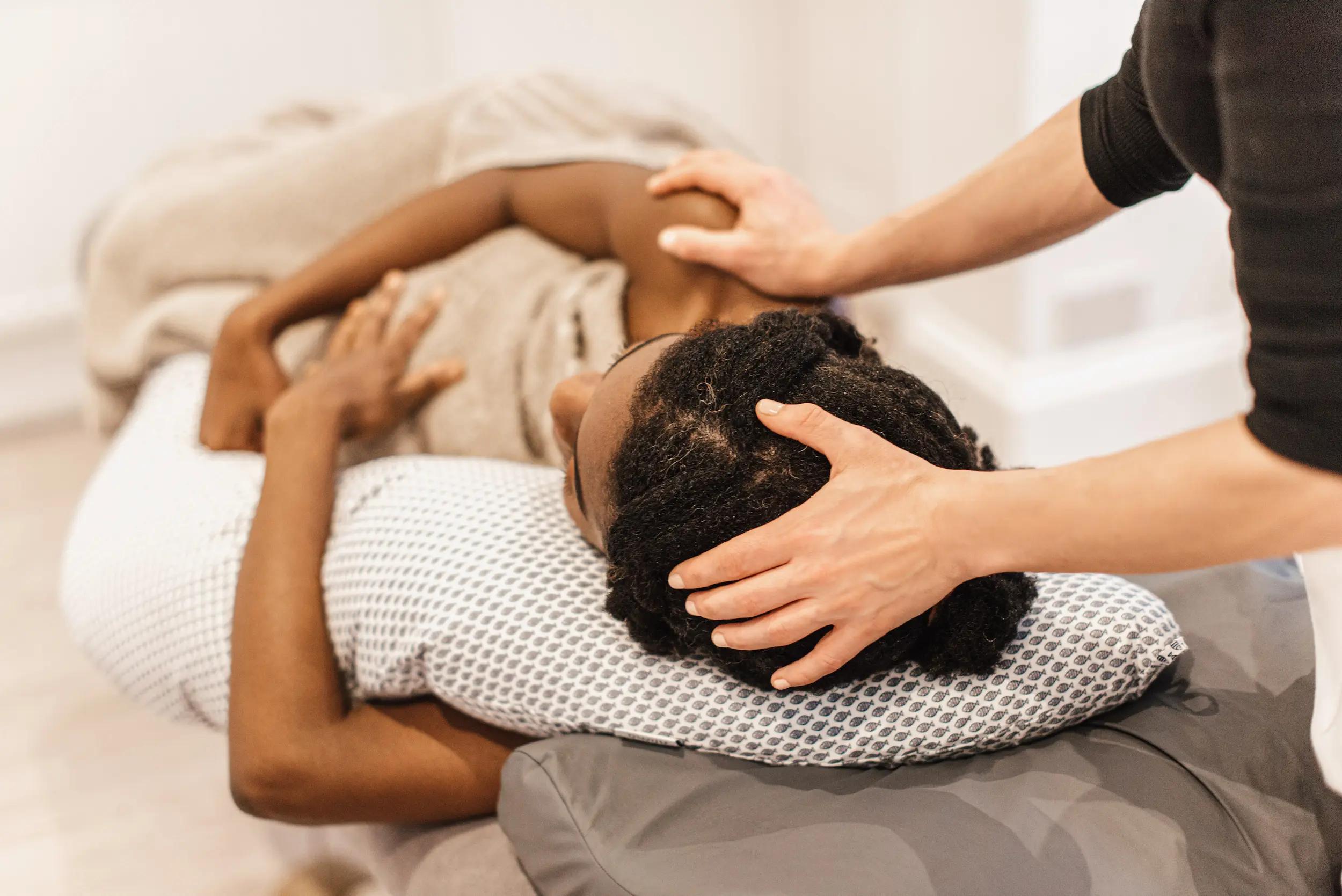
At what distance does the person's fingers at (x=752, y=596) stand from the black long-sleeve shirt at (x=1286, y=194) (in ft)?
1.02

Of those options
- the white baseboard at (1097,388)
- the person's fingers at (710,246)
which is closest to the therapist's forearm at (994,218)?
the person's fingers at (710,246)

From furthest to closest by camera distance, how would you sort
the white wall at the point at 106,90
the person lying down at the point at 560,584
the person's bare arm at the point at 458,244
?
1. the white wall at the point at 106,90
2. the person's bare arm at the point at 458,244
3. the person lying down at the point at 560,584

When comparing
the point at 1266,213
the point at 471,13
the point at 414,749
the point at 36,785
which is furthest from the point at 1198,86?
the point at 471,13

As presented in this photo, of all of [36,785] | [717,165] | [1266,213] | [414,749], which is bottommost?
[36,785]

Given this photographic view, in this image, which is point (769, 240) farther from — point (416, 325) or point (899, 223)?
point (416, 325)

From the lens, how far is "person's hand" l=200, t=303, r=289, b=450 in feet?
4.68

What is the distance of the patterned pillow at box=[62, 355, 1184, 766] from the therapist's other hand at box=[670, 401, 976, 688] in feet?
0.38

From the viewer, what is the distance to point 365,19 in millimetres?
2717

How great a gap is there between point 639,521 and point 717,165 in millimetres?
612

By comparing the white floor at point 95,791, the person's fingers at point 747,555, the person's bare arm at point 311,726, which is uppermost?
the person's fingers at point 747,555

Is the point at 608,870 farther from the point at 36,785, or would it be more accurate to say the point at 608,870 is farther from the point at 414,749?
the point at 36,785

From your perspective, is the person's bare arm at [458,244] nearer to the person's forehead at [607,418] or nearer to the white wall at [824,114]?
the person's forehead at [607,418]

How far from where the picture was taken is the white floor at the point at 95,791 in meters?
1.58

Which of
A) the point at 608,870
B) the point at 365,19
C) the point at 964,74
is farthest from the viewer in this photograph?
the point at 365,19
